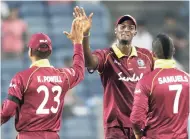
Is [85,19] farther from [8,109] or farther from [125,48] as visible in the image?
[8,109]

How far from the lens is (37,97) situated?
6.00m

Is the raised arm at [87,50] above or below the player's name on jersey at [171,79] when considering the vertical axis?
above

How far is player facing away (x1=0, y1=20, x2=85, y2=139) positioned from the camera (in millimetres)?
5906

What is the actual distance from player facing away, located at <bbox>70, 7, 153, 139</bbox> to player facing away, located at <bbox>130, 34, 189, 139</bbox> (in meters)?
0.57

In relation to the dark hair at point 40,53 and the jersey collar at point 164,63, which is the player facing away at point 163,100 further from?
the dark hair at point 40,53

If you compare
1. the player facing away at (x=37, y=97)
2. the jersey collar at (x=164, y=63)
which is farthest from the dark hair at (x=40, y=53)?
the jersey collar at (x=164, y=63)

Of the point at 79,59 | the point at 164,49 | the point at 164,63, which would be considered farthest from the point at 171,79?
the point at 79,59

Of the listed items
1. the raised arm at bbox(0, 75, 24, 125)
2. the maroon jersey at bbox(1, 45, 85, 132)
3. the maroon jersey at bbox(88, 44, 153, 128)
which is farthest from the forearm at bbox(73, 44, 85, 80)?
the raised arm at bbox(0, 75, 24, 125)

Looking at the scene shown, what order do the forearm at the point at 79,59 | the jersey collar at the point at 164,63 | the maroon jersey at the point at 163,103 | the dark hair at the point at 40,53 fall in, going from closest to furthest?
the maroon jersey at the point at 163,103 → the jersey collar at the point at 164,63 → the dark hair at the point at 40,53 → the forearm at the point at 79,59

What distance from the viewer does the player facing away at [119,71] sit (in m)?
6.41

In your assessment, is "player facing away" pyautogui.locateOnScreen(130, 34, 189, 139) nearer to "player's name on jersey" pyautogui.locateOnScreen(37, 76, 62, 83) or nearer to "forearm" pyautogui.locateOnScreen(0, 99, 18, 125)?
"player's name on jersey" pyautogui.locateOnScreen(37, 76, 62, 83)

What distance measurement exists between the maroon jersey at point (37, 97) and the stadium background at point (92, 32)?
15.2 ft

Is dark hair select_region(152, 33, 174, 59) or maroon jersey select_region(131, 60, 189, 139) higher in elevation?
dark hair select_region(152, 33, 174, 59)

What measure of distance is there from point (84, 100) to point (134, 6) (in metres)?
3.05
